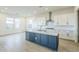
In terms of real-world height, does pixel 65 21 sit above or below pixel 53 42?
above

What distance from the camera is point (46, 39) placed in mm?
5051

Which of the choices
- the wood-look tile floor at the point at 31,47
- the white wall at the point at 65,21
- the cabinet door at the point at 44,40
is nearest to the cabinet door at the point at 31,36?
the wood-look tile floor at the point at 31,47

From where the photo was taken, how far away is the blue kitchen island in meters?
4.52

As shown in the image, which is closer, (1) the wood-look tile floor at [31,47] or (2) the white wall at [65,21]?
(1) the wood-look tile floor at [31,47]

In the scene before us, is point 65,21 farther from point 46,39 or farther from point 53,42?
point 53,42

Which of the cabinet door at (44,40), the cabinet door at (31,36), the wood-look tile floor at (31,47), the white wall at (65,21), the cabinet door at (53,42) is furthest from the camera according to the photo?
the white wall at (65,21)

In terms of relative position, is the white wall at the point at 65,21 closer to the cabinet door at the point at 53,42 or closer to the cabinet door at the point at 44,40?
the cabinet door at the point at 44,40

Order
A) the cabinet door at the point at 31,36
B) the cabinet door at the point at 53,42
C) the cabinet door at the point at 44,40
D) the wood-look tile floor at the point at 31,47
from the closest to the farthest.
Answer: the wood-look tile floor at the point at 31,47 → the cabinet door at the point at 53,42 → the cabinet door at the point at 44,40 → the cabinet door at the point at 31,36

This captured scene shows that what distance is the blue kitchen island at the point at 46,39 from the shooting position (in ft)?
14.8

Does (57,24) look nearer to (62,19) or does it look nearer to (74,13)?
(62,19)

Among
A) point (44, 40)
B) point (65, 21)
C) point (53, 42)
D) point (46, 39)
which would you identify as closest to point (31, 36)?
point (44, 40)

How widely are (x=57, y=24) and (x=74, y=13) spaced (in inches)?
64.4

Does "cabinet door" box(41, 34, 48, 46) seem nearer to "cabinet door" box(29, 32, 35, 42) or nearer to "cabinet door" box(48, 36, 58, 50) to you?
"cabinet door" box(48, 36, 58, 50)

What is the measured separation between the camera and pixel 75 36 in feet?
20.5
